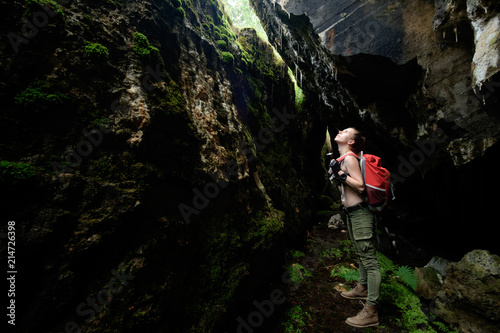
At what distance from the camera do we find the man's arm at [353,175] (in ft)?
10.7

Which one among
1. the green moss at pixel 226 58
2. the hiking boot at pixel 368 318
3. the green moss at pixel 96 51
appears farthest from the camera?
the green moss at pixel 226 58

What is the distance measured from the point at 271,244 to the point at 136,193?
3.09 m

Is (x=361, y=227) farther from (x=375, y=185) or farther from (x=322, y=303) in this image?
(x=322, y=303)

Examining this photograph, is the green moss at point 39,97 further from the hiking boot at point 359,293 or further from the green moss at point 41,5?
the hiking boot at point 359,293

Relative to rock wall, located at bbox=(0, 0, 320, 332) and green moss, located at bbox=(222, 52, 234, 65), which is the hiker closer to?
rock wall, located at bbox=(0, 0, 320, 332)

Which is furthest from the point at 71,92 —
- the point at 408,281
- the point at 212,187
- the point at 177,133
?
the point at 408,281

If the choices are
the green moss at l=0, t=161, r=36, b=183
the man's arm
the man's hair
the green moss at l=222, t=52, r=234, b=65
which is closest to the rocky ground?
the man's arm

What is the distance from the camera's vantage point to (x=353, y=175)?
132 inches

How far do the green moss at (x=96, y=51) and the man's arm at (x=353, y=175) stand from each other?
4.20 meters

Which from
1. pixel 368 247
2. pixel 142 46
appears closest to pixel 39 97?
pixel 142 46

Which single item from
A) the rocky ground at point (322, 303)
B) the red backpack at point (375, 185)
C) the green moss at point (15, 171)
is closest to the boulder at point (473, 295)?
the rocky ground at point (322, 303)

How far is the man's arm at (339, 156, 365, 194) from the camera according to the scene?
3.26 meters

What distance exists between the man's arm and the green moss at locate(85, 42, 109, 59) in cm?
420

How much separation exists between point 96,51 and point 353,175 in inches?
175
